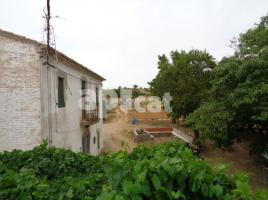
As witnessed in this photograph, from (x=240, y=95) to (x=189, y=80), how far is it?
29.2 feet

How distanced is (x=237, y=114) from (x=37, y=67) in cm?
850

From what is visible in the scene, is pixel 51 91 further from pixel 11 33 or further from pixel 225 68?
pixel 225 68

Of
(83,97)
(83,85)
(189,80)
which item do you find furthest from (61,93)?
(189,80)

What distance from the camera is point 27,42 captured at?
911 centimetres

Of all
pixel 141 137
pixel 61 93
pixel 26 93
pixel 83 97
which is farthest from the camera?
pixel 141 137

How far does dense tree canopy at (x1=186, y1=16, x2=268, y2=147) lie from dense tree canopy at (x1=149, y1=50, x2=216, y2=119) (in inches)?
234

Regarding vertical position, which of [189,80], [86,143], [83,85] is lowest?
[86,143]

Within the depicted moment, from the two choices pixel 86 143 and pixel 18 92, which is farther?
pixel 86 143

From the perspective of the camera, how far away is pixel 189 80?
2020 centimetres

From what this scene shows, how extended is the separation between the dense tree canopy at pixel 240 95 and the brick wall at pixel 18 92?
7.50 meters

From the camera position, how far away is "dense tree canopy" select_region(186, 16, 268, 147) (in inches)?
425

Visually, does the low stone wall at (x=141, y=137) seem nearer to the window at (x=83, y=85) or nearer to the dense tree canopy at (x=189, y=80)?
the dense tree canopy at (x=189, y=80)

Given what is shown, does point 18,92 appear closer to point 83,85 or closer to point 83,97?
point 83,97

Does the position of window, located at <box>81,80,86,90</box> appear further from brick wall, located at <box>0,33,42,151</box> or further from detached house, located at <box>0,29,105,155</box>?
brick wall, located at <box>0,33,42,151</box>
